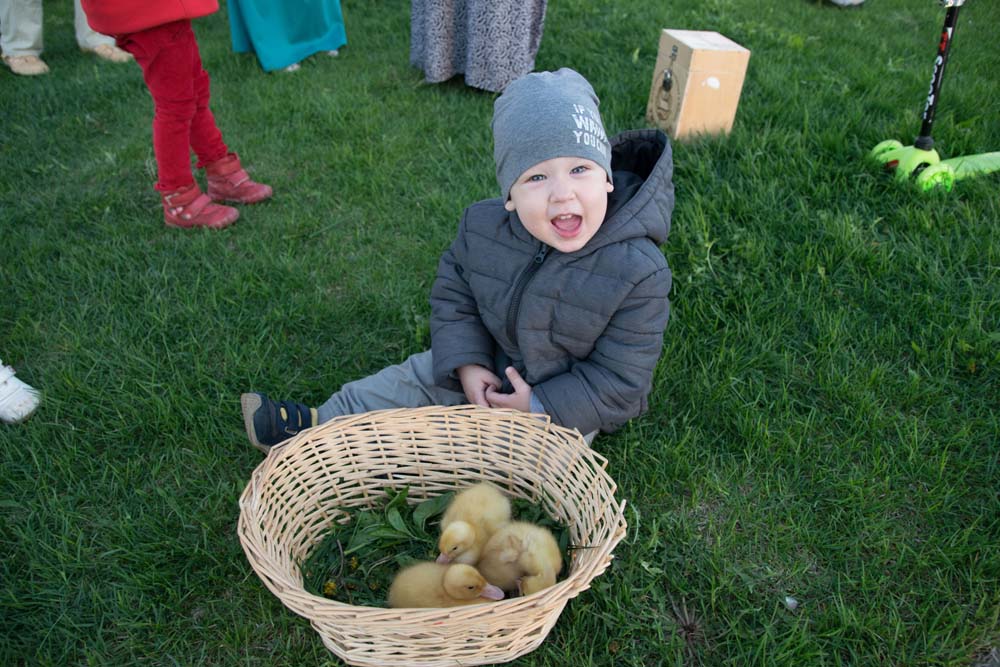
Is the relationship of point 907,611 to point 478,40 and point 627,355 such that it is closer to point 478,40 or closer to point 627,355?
point 627,355

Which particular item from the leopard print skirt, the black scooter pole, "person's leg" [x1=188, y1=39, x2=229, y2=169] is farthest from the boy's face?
the leopard print skirt

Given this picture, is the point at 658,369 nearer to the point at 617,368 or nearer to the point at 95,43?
the point at 617,368

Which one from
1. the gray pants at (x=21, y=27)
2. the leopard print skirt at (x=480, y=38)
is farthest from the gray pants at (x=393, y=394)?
the gray pants at (x=21, y=27)

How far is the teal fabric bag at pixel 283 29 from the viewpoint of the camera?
16.2 ft

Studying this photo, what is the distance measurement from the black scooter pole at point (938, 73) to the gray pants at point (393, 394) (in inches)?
89.7

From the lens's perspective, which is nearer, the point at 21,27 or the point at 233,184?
the point at 233,184

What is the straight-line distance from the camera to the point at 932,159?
3062mm

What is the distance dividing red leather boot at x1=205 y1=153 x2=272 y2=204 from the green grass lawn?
0.18m

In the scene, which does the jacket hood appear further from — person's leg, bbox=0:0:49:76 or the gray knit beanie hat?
person's leg, bbox=0:0:49:76

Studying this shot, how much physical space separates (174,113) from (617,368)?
2.32 m

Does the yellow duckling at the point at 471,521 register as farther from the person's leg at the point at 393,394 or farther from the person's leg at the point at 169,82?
the person's leg at the point at 169,82

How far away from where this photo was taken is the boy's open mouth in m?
1.94

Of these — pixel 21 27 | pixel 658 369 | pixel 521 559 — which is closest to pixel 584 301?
pixel 658 369

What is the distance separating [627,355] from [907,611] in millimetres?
959
